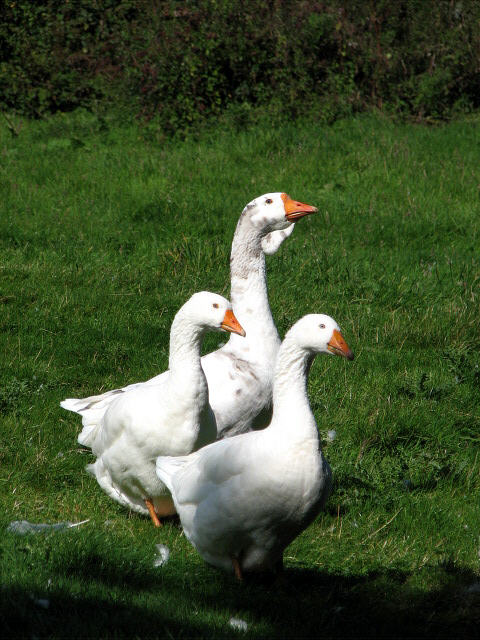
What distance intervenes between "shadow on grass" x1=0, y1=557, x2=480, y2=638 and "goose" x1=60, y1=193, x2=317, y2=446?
3.52 feet

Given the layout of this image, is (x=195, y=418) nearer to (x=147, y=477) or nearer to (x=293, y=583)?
(x=147, y=477)

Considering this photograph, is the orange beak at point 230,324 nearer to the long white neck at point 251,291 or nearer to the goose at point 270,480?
the goose at point 270,480

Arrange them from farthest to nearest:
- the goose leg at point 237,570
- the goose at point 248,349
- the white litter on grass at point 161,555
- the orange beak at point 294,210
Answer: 1. the orange beak at point 294,210
2. the goose at point 248,349
3. the white litter on grass at point 161,555
4. the goose leg at point 237,570

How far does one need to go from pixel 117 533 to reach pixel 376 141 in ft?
24.8

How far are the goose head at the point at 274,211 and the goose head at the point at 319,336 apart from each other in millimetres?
1673

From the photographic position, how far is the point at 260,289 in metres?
5.60

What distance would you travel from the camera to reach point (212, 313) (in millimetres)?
4617

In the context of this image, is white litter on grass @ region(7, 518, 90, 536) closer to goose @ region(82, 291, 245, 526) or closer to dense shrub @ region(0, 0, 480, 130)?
goose @ region(82, 291, 245, 526)

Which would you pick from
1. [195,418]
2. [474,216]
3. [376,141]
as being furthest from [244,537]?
[376,141]

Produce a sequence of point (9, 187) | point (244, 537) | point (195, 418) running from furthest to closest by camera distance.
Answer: point (9, 187)
point (195, 418)
point (244, 537)

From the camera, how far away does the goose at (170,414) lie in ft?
15.0

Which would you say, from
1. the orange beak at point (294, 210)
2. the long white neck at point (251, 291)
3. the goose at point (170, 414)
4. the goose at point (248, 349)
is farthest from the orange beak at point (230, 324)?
the orange beak at point (294, 210)

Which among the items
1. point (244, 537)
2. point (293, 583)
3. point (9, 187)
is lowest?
point (9, 187)

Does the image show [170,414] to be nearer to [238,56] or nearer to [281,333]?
[281,333]
